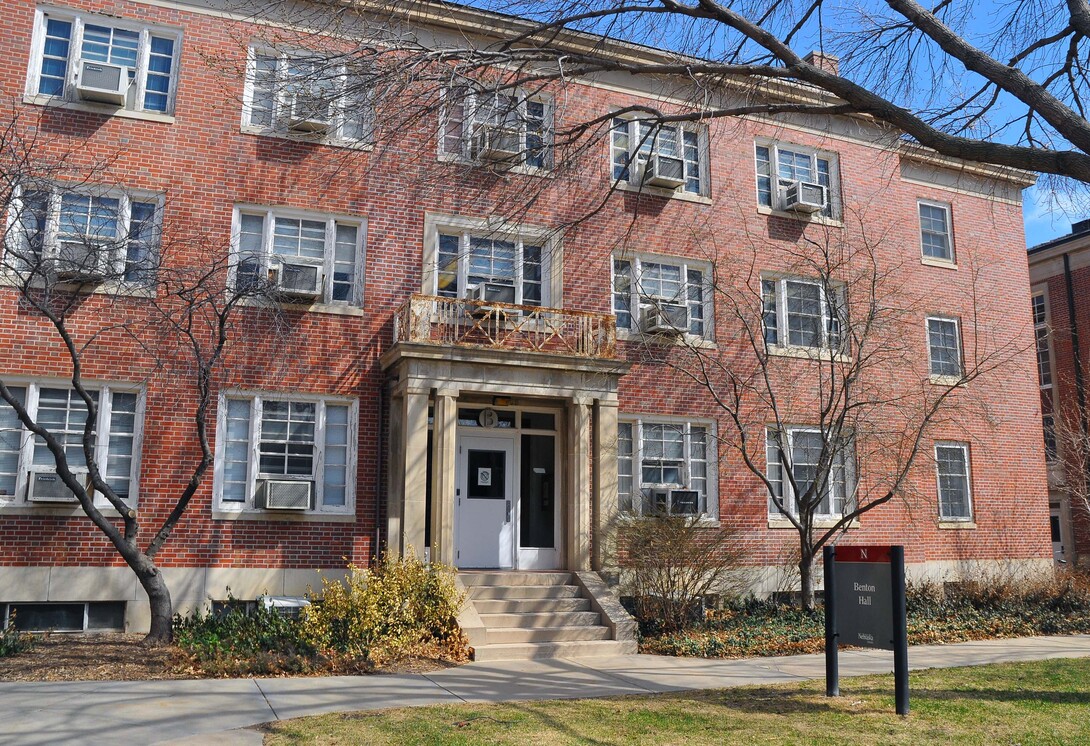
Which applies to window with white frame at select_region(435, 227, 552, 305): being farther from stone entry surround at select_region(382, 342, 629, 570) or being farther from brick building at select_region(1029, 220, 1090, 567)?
brick building at select_region(1029, 220, 1090, 567)

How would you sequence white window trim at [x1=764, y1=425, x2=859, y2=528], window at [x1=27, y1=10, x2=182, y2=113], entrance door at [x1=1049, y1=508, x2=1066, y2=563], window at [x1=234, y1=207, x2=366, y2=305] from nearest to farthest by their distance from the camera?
window at [x1=27, y1=10, x2=182, y2=113], window at [x1=234, y1=207, x2=366, y2=305], white window trim at [x1=764, y1=425, x2=859, y2=528], entrance door at [x1=1049, y1=508, x2=1066, y2=563]

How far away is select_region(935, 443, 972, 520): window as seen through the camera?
762 inches

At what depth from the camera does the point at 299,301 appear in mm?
14453

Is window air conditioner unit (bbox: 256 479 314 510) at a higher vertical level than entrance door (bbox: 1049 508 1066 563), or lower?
higher

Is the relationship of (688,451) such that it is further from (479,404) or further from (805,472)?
(479,404)

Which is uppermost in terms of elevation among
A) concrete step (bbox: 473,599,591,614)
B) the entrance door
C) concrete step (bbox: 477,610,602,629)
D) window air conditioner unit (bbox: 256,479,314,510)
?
window air conditioner unit (bbox: 256,479,314,510)

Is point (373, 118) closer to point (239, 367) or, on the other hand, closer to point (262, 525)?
point (239, 367)

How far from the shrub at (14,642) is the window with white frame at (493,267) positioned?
770 centimetres

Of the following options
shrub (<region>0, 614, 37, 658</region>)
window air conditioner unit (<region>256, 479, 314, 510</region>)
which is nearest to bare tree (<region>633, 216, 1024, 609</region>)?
window air conditioner unit (<region>256, 479, 314, 510</region>)

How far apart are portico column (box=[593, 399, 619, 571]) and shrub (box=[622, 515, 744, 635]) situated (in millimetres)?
785

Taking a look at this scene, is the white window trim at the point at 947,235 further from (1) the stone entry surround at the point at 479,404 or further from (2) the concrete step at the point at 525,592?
(2) the concrete step at the point at 525,592

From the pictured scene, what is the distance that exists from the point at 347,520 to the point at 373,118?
6.77 m

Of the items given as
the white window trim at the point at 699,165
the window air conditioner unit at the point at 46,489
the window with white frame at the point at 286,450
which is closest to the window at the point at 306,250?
the window with white frame at the point at 286,450

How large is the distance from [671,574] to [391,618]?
4.40 m
